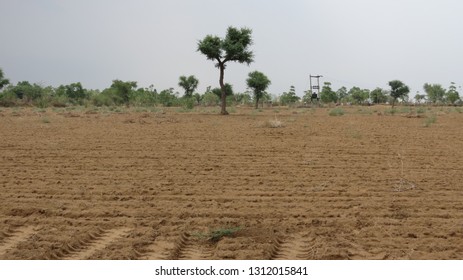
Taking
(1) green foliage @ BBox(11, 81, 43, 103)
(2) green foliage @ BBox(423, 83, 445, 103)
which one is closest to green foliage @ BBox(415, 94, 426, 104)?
(2) green foliage @ BBox(423, 83, 445, 103)

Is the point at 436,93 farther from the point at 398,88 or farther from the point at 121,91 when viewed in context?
the point at 121,91

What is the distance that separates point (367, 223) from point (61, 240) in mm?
3543

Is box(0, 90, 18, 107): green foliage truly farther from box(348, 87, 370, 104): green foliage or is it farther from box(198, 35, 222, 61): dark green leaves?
box(348, 87, 370, 104): green foliage

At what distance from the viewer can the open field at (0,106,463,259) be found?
5039mm

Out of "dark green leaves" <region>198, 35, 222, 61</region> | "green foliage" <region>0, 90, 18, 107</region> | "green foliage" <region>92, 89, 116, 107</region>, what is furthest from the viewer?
"green foliage" <region>92, 89, 116, 107</region>

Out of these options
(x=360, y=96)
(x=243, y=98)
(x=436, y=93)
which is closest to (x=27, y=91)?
(x=243, y=98)

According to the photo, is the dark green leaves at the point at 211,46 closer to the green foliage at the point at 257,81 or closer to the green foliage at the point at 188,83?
the green foliage at the point at 257,81

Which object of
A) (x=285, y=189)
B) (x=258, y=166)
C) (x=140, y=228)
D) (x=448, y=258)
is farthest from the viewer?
(x=258, y=166)

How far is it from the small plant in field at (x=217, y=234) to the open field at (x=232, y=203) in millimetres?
12

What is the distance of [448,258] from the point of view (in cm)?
457

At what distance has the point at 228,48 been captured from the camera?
33.0 meters

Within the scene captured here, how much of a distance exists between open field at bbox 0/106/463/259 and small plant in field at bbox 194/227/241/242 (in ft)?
0.04
